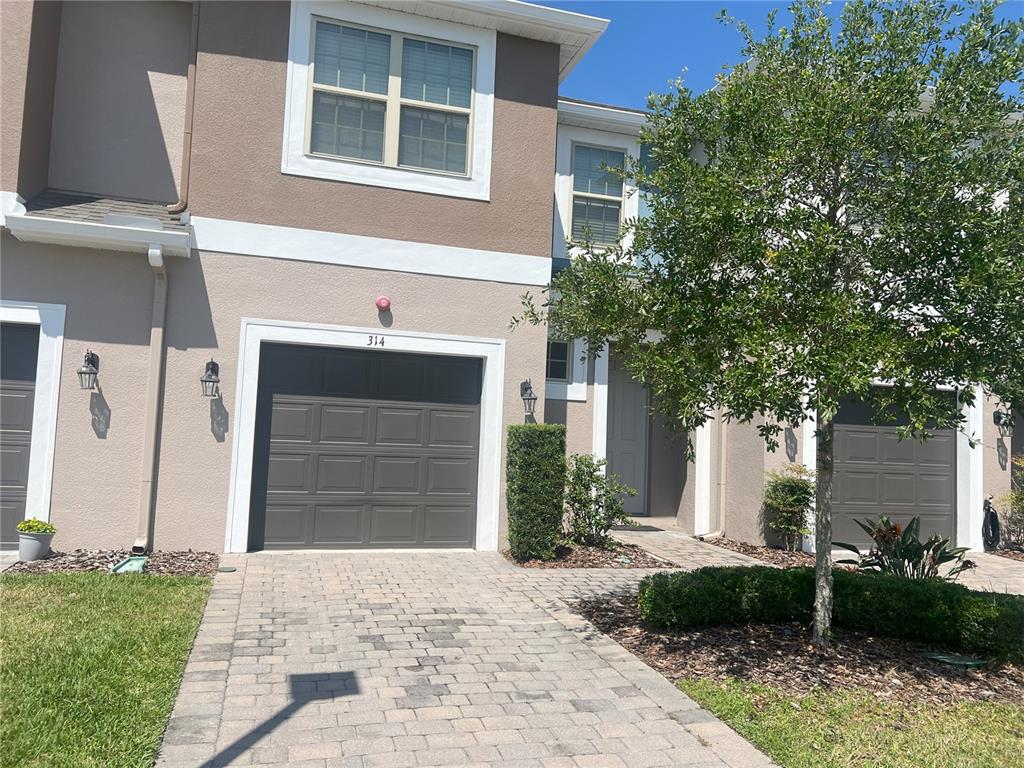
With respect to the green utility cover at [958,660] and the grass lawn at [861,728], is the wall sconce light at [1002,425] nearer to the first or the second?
the green utility cover at [958,660]

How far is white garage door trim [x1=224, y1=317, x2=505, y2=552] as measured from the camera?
8828 mm

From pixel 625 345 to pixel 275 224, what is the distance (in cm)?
505

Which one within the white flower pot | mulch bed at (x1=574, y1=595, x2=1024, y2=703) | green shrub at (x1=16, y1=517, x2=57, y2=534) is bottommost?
mulch bed at (x1=574, y1=595, x2=1024, y2=703)

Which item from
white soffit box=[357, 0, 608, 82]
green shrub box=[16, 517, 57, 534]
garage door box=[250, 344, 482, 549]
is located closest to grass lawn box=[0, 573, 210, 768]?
green shrub box=[16, 517, 57, 534]

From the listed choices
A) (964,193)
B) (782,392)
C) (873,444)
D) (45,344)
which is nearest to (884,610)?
(782,392)

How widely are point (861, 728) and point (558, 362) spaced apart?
7.45 metres

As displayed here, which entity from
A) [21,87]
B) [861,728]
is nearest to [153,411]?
[21,87]

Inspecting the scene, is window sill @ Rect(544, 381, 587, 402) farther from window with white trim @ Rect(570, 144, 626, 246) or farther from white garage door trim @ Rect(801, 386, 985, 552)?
white garage door trim @ Rect(801, 386, 985, 552)

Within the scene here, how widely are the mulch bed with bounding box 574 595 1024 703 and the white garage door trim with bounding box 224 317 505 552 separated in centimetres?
332

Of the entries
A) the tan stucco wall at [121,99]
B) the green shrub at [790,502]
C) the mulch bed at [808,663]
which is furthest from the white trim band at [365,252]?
the mulch bed at [808,663]

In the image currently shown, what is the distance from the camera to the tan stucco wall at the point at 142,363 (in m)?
8.41

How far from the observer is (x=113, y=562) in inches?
320

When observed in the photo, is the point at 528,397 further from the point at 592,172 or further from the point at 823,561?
the point at 823,561

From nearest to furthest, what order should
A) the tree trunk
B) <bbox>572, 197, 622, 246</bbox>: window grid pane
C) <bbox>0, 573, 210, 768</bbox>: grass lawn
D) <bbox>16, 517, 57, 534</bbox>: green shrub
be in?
<bbox>0, 573, 210, 768</bbox>: grass lawn → the tree trunk → <bbox>16, 517, 57, 534</bbox>: green shrub → <bbox>572, 197, 622, 246</bbox>: window grid pane
